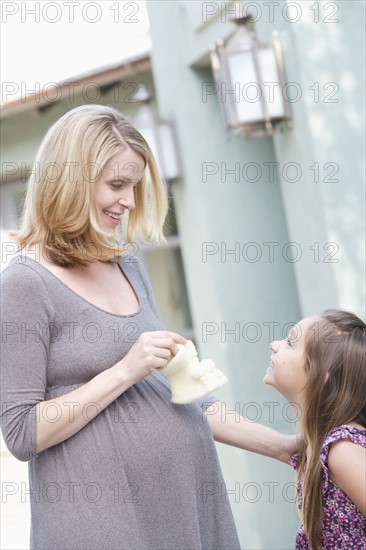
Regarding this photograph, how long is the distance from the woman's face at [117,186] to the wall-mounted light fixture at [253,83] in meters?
1.91

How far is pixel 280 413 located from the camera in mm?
5508

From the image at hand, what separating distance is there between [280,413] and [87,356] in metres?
3.46

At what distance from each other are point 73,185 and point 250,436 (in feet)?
2.87

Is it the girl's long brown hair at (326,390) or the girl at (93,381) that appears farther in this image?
the girl's long brown hair at (326,390)

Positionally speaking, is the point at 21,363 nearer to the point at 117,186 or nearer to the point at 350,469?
the point at 117,186

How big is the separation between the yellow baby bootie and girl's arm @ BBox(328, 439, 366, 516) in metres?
0.34

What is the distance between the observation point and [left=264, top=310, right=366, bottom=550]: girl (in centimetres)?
227

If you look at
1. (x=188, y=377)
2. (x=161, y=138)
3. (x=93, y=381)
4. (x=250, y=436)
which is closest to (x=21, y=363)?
(x=93, y=381)

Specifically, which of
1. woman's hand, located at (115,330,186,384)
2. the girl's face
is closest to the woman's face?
woman's hand, located at (115,330,186,384)

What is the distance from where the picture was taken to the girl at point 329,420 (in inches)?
89.3

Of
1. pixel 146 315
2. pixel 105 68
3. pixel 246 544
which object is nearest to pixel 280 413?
pixel 246 544

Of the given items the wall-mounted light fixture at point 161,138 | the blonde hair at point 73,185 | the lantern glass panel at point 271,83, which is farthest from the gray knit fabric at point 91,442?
the wall-mounted light fixture at point 161,138

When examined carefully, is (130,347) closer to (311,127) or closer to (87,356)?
(87,356)

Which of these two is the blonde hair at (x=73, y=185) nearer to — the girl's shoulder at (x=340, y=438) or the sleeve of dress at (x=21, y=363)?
the sleeve of dress at (x=21, y=363)
